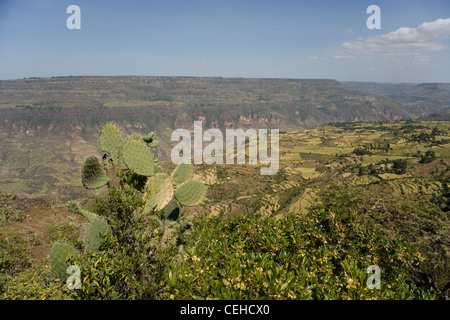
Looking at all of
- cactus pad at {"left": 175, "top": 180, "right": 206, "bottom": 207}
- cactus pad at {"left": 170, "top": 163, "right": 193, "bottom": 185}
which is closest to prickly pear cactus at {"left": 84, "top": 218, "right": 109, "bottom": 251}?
cactus pad at {"left": 175, "top": 180, "right": 206, "bottom": 207}

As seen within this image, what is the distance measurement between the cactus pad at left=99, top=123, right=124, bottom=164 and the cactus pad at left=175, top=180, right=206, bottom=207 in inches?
85.9

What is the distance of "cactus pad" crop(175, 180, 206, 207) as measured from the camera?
887 centimetres

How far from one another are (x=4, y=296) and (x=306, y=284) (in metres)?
6.60

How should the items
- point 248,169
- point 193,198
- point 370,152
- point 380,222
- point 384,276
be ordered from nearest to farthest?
point 384,276
point 193,198
point 380,222
point 248,169
point 370,152

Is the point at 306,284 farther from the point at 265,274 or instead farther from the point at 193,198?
the point at 193,198

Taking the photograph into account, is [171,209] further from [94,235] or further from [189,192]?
[94,235]

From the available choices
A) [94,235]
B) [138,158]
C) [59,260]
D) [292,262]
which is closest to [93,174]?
[138,158]

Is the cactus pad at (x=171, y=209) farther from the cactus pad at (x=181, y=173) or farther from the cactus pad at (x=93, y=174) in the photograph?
the cactus pad at (x=93, y=174)

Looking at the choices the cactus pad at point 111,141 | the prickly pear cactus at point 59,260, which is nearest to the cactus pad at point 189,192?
the cactus pad at point 111,141

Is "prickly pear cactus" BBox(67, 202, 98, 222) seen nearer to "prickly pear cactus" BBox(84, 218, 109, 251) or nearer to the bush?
"prickly pear cactus" BBox(84, 218, 109, 251)

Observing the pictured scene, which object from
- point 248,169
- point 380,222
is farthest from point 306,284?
point 248,169

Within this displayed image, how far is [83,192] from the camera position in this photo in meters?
120

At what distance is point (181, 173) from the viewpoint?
9438mm
